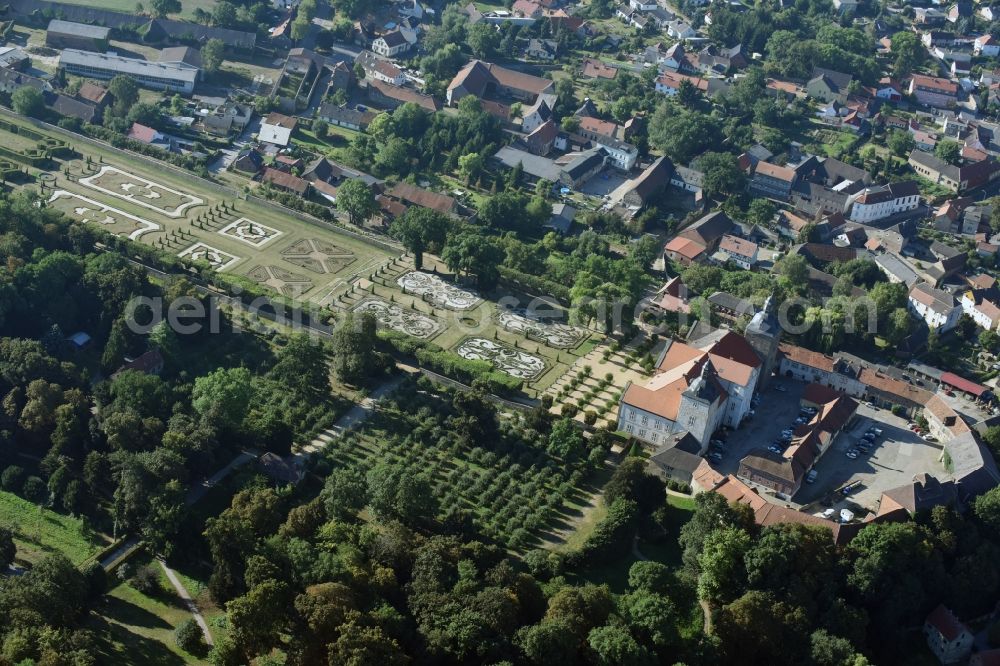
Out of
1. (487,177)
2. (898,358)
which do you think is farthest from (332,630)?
(487,177)

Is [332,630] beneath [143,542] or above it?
above

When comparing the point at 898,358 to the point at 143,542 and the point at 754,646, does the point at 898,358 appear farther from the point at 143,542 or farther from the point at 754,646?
the point at 143,542

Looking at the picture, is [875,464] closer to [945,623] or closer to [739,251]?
[945,623]

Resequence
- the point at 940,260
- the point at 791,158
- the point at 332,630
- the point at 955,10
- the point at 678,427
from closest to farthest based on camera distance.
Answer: the point at 332,630 → the point at 678,427 → the point at 940,260 → the point at 791,158 → the point at 955,10

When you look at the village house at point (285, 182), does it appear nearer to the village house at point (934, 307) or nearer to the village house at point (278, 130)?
the village house at point (278, 130)

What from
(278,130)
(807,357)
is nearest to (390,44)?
(278,130)

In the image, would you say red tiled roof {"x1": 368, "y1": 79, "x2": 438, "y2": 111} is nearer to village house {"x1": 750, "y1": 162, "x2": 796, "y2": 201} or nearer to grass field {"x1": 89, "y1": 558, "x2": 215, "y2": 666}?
village house {"x1": 750, "y1": 162, "x2": 796, "y2": 201}

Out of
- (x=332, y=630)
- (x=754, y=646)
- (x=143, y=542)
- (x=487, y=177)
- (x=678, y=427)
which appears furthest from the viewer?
(x=487, y=177)
